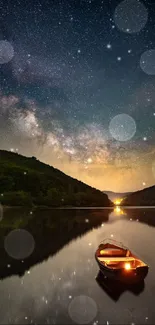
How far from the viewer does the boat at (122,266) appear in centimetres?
1998

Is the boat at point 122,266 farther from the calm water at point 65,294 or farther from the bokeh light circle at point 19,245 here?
the bokeh light circle at point 19,245

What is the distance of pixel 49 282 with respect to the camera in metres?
23.2

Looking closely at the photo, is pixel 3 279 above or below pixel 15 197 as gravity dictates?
below

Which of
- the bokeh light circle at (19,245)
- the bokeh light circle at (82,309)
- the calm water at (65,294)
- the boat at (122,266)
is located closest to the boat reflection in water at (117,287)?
the calm water at (65,294)

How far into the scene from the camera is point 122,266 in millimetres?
21797

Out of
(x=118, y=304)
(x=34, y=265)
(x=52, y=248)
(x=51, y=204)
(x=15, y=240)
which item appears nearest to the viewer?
(x=118, y=304)

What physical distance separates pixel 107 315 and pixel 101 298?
2.87 metres

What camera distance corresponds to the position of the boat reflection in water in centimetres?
1952

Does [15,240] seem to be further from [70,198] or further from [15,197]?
[70,198]

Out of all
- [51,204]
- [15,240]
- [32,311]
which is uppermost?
[51,204]

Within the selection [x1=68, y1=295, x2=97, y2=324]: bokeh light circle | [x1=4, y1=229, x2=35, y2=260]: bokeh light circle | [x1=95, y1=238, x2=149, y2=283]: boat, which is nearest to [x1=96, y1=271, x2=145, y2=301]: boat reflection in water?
[x1=95, y1=238, x2=149, y2=283]: boat

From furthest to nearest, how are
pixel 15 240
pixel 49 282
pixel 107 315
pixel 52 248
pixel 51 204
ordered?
pixel 51 204, pixel 15 240, pixel 52 248, pixel 49 282, pixel 107 315

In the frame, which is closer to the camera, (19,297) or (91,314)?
(91,314)

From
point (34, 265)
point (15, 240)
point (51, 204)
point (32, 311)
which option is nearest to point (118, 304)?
point (32, 311)
